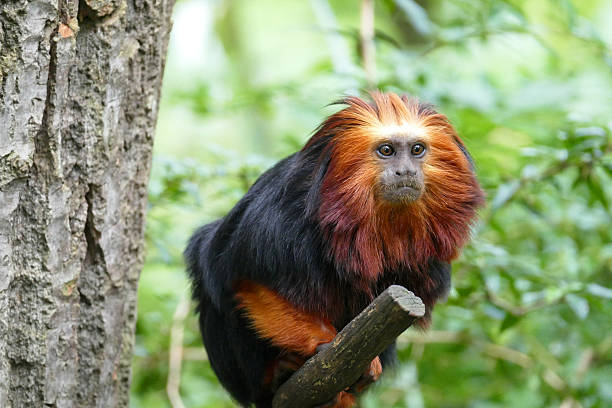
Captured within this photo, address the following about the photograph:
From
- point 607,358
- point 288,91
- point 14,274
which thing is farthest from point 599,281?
point 14,274

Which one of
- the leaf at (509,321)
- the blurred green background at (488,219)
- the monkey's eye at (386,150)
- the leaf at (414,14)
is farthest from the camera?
the leaf at (414,14)

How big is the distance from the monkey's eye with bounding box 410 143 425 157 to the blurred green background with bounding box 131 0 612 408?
77 centimetres

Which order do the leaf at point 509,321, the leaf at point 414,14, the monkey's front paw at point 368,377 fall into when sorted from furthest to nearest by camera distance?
1. the leaf at point 414,14
2. the leaf at point 509,321
3. the monkey's front paw at point 368,377

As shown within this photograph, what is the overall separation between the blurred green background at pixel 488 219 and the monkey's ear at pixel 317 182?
0.78 m

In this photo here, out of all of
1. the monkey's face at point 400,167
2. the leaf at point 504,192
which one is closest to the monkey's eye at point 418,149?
the monkey's face at point 400,167

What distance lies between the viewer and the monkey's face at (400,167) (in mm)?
2588

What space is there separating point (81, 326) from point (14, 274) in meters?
0.39

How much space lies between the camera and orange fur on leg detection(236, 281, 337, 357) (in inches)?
102

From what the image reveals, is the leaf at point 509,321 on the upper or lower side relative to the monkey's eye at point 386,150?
lower

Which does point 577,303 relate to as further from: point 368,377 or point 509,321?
point 368,377

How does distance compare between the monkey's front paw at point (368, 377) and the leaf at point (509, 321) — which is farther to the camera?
the leaf at point (509, 321)

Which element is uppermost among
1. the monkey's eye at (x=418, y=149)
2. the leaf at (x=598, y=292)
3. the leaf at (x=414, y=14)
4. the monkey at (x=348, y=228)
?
the leaf at (x=414, y=14)

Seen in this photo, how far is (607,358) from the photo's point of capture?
4500mm

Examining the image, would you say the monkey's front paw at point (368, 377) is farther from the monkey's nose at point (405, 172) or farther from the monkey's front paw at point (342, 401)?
the monkey's nose at point (405, 172)
